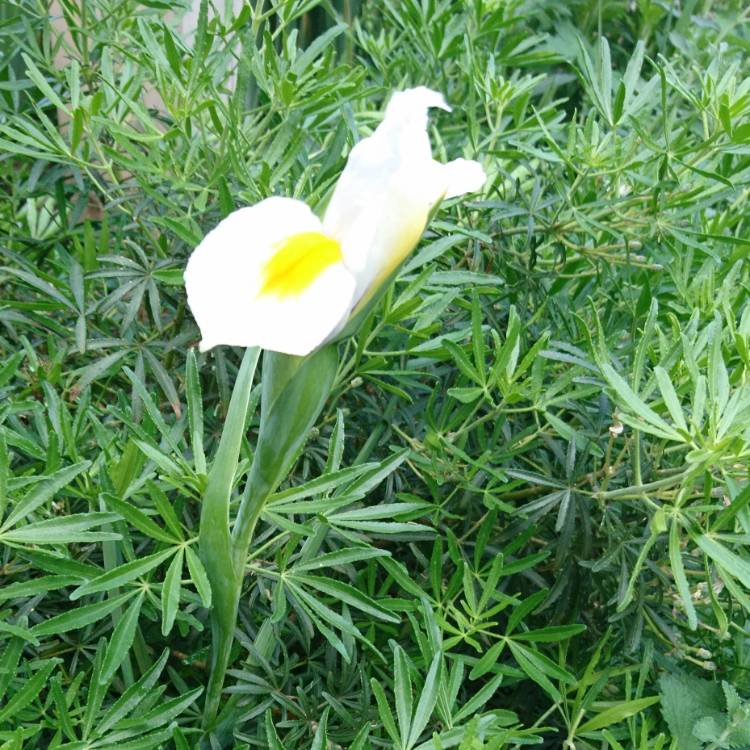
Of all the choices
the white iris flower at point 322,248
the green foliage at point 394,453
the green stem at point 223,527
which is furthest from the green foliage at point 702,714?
the white iris flower at point 322,248

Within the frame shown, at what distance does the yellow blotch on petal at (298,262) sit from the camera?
0.41m

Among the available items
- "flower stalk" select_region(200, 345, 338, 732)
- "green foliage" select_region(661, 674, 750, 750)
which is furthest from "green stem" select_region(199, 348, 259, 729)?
"green foliage" select_region(661, 674, 750, 750)

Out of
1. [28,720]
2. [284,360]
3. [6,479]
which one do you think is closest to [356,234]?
[284,360]

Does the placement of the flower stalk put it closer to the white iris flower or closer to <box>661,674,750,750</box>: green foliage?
the white iris flower

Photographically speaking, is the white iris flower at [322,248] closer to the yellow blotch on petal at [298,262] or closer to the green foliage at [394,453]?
the yellow blotch on petal at [298,262]

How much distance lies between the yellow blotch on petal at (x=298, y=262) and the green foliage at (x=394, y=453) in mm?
109

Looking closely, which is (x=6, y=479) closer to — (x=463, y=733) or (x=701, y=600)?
(x=463, y=733)

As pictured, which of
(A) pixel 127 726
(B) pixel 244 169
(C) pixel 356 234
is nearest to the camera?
(C) pixel 356 234

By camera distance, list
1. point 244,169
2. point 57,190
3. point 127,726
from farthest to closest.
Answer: point 57,190 < point 244,169 < point 127,726

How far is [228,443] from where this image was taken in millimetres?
498

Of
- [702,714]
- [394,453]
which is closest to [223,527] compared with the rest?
[394,453]

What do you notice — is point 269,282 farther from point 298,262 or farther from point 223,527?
point 223,527

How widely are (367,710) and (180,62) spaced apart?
1.55ft

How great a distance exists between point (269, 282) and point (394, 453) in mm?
A: 241
